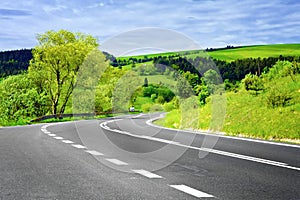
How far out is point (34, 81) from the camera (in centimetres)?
6919

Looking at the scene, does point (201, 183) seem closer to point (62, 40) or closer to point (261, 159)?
point (261, 159)

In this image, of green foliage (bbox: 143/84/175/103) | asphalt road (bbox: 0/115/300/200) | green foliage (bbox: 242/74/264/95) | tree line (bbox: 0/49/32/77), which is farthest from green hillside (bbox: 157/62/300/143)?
tree line (bbox: 0/49/32/77)

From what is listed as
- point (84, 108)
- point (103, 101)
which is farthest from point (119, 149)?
point (103, 101)

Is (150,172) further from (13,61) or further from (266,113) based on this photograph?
(13,61)

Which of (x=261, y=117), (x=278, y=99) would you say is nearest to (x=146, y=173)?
(x=261, y=117)

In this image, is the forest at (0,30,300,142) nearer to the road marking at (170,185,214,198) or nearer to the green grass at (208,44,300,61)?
the green grass at (208,44,300,61)

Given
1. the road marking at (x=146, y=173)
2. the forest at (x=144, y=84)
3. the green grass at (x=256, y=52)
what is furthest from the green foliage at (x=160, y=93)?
the green grass at (x=256, y=52)

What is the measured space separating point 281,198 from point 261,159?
4.35 metres

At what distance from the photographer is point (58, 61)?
63688mm

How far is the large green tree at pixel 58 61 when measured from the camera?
63125 mm

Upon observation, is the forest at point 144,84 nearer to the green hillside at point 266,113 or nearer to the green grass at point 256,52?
the green hillside at point 266,113

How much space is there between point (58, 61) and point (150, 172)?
56.7 m

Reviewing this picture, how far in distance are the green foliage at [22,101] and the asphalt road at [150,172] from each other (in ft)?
191

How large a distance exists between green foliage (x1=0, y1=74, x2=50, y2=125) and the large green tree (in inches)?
68.9
